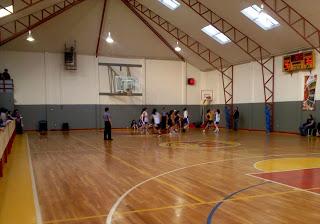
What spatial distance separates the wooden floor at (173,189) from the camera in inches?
206

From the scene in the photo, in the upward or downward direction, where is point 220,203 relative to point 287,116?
downward

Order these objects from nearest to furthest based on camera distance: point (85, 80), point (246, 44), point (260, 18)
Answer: point (260, 18), point (246, 44), point (85, 80)

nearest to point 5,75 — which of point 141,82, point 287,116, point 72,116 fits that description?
point 72,116

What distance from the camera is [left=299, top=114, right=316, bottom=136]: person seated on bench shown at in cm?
1961

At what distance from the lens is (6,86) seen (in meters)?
23.0

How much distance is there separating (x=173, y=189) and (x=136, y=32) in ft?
66.5

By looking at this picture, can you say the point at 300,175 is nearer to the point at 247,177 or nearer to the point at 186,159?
the point at 247,177

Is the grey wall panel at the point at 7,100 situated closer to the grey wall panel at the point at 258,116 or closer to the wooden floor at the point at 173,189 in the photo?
the wooden floor at the point at 173,189

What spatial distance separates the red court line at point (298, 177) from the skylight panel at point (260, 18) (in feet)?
40.9

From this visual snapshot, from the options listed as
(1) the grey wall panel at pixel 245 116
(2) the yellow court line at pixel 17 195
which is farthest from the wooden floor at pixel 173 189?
(1) the grey wall panel at pixel 245 116

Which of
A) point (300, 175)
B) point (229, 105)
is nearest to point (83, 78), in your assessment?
point (229, 105)

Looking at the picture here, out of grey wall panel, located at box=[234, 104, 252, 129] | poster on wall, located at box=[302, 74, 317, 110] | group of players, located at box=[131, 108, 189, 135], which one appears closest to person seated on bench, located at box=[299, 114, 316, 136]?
poster on wall, located at box=[302, 74, 317, 110]

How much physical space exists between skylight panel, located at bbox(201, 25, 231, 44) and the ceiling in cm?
38

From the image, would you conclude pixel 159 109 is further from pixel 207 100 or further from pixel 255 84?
pixel 255 84
